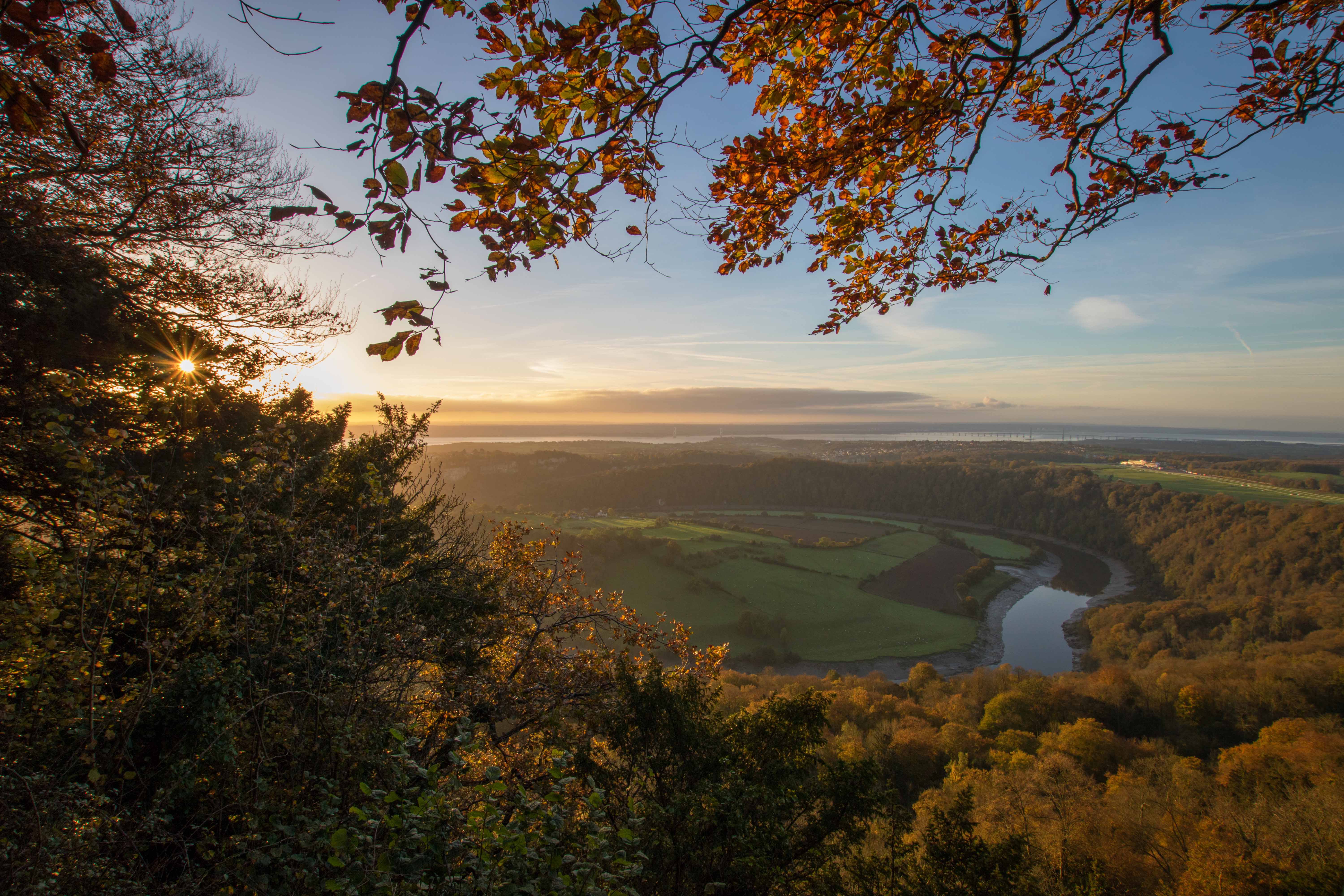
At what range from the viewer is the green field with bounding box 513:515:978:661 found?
127 ft

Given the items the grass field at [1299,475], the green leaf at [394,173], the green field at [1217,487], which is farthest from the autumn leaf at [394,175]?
the grass field at [1299,475]

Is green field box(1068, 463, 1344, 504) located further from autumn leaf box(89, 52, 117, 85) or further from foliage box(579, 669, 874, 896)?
autumn leaf box(89, 52, 117, 85)

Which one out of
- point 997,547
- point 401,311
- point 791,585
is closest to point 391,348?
point 401,311

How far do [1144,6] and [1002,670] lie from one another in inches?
1257

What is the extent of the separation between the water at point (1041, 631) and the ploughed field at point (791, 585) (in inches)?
118

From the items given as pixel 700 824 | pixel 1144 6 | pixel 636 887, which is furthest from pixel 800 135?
pixel 636 887

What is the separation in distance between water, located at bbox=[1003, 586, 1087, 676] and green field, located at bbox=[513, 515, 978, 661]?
3375 millimetres

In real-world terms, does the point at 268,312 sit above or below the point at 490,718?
above

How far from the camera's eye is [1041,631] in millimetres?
43594

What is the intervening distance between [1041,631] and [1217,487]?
5275 cm

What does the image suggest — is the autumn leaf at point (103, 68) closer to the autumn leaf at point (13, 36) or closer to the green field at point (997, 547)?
the autumn leaf at point (13, 36)

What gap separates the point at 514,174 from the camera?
2354mm

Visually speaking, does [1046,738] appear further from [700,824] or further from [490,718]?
[490,718]

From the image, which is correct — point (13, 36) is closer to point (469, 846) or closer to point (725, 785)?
point (469, 846)
